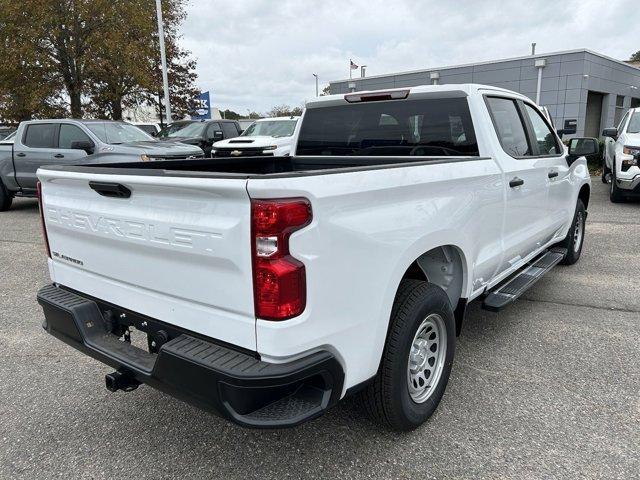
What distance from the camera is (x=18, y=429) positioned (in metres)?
2.88

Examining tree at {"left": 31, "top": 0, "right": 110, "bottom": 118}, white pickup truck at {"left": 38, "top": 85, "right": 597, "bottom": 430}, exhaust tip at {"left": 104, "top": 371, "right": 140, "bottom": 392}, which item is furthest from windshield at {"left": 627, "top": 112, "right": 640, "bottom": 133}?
tree at {"left": 31, "top": 0, "right": 110, "bottom": 118}

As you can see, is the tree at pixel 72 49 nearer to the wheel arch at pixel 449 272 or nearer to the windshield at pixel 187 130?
the windshield at pixel 187 130

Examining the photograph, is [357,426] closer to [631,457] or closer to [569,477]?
[569,477]

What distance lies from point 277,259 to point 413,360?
122 cm

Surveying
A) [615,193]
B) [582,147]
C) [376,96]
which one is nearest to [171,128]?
[615,193]

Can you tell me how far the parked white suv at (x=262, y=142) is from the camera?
13.0 meters

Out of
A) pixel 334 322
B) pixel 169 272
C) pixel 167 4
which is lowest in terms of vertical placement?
pixel 334 322

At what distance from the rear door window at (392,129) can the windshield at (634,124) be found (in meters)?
8.39

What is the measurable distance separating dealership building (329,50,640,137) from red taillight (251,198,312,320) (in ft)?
69.3

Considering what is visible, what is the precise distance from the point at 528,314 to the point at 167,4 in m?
23.8

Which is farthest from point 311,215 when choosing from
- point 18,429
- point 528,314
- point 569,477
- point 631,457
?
point 528,314

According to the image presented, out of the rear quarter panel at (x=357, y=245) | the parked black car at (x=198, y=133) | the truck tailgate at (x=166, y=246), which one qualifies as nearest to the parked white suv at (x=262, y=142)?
the parked black car at (x=198, y=133)

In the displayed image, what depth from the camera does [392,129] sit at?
12.8 feet

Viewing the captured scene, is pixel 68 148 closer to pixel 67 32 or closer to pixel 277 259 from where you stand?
pixel 277 259
